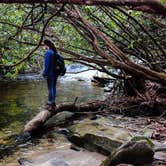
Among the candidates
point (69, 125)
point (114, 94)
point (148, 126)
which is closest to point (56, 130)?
point (69, 125)

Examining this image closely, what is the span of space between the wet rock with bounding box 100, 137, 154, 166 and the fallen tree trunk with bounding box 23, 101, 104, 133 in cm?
413

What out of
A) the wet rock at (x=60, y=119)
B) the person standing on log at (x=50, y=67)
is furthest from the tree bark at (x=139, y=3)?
the wet rock at (x=60, y=119)

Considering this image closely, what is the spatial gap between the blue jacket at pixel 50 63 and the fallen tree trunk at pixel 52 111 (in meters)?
1.01

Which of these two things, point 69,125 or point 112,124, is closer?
point 112,124

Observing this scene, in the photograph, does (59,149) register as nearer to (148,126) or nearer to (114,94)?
(148,126)

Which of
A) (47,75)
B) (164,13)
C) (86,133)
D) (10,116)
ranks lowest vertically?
(10,116)

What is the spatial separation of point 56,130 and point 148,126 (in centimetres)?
270

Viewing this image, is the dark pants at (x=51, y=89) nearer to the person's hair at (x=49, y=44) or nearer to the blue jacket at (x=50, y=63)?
the blue jacket at (x=50, y=63)

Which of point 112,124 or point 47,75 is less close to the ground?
point 47,75

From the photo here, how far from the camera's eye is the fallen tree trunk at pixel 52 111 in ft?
31.8

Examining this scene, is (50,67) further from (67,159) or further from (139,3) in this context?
(139,3)

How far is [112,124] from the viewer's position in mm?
9359

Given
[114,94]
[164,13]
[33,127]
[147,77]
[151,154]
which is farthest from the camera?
[114,94]

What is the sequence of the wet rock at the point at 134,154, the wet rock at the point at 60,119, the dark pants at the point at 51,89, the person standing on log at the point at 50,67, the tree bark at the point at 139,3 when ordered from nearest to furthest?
1. the tree bark at the point at 139,3
2. the wet rock at the point at 134,154
3. the person standing on log at the point at 50,67
4. the dark pants at the point at 51,89
5. the wet rock at the point at 60,119
